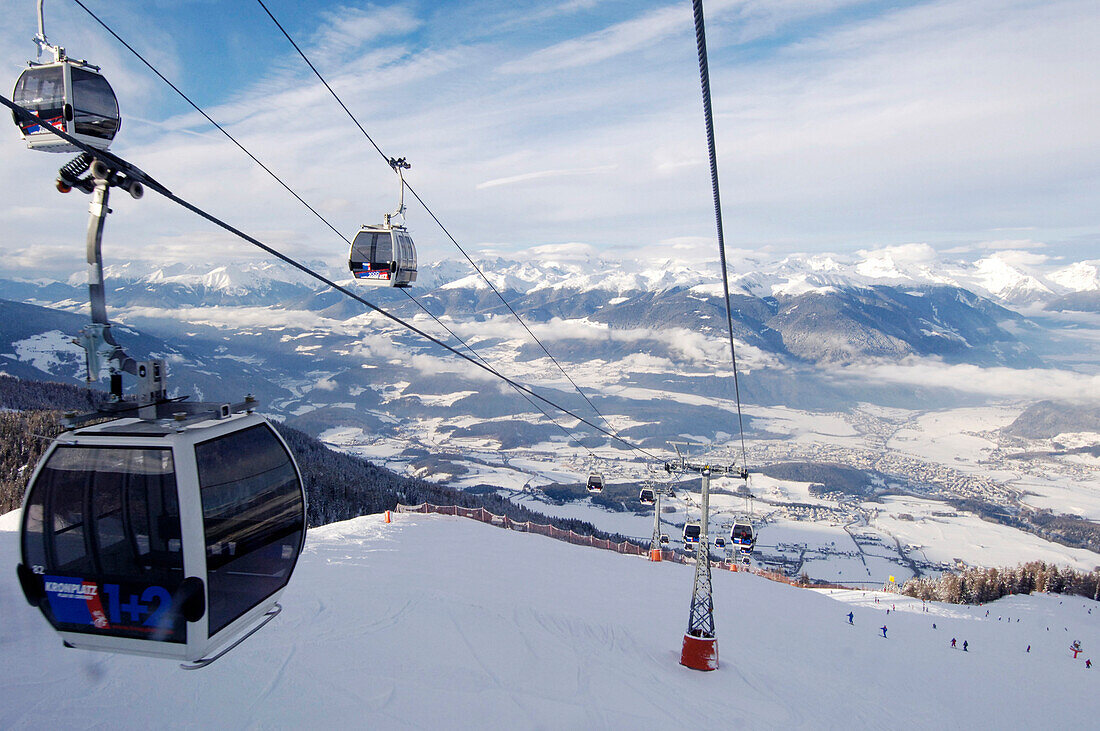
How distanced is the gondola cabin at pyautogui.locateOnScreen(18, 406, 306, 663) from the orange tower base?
12426 mm

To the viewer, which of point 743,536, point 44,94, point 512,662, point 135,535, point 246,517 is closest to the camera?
point 135,535

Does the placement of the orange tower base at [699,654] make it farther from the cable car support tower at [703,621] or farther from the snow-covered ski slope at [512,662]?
the snow-covered ski slope at [512,662]

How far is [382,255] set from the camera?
1073 centimetres

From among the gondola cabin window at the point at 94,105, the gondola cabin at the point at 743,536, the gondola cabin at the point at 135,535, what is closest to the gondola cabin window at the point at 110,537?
the gondola cabin at the point at 135,535

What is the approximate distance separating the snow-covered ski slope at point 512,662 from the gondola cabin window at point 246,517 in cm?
362

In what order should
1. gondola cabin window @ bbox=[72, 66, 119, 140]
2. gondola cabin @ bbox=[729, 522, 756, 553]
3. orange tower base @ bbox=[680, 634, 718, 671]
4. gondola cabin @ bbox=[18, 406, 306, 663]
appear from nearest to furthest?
gondola cabin @ bbox=[18, 406, 306, 663] < gondola cabin window @ bbox=[72, 66, 119, 140] < orange tower base @ bbox=[680, 634, 718, 671] < gondola cabin @ bbox=[729, 522, 756, 553]

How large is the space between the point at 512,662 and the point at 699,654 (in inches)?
217

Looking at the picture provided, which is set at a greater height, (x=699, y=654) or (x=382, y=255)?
(x=382, y=255)

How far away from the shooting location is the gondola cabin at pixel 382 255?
10.7m

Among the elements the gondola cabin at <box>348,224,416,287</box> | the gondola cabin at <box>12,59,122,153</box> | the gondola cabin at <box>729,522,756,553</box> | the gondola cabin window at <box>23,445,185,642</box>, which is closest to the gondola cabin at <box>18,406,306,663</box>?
the gondola cabin window at <box>23,445,185,642</box>

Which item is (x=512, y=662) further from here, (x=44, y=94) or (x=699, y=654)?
(x=44, y=94)

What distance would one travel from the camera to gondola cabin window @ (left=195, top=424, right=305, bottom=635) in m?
4.91

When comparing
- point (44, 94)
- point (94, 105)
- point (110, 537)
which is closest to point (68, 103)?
point (94, 105)

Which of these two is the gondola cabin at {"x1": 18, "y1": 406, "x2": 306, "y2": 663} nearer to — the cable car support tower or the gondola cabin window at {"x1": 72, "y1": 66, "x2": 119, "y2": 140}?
the gondola cabin window at {"x1": 72, "y1": 66, "x2": 119, "y2": 140}
